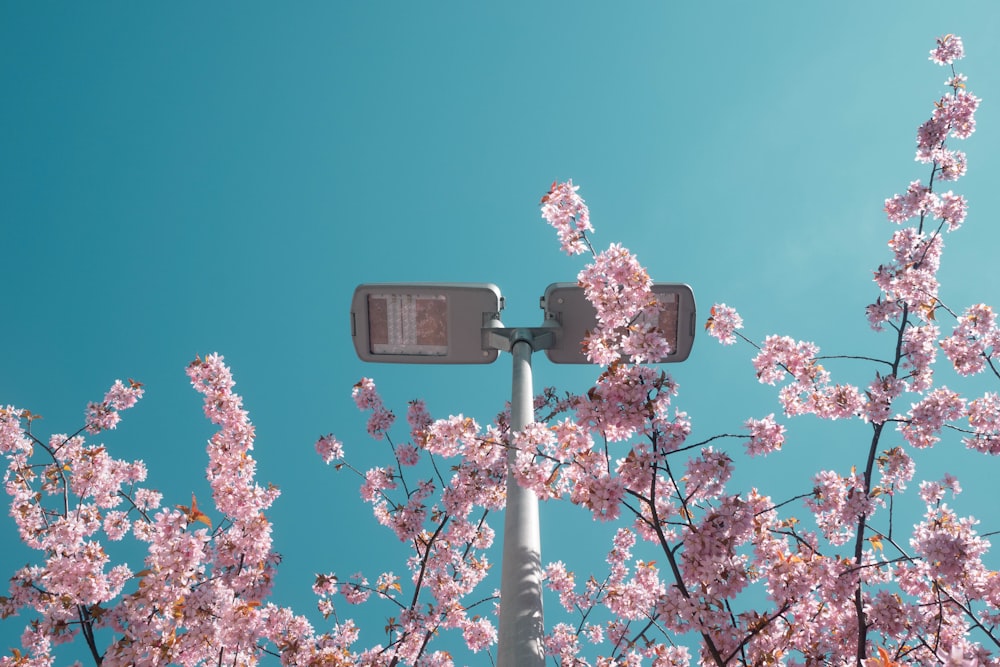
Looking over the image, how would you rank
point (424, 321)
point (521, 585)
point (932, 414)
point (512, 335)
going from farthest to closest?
point (424, 321)
point (512, 335)
point (932, 414)
point (521, 585)

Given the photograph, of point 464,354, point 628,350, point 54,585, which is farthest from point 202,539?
point 628,350

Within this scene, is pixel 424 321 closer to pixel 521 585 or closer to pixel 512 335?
pixel 512 335

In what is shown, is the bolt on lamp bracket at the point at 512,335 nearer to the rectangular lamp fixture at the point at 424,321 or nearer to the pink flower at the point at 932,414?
the rectangular lamp fixture at the point at 424,321

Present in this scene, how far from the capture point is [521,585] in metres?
3.04

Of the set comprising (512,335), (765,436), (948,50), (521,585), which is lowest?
(521,585)

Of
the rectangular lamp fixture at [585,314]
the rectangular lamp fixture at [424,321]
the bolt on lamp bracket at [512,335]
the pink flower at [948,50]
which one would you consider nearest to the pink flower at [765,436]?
the rectangular lamp fixture at [585,314]

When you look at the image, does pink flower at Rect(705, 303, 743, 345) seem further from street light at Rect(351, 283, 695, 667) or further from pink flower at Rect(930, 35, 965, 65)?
pink flower at Rect(930, 35, 965, 65)

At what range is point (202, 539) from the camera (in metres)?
4.27

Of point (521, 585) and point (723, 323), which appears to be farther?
point (723, 323)

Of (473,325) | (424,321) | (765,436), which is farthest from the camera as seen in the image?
(424,321)

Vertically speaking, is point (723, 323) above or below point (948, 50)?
below

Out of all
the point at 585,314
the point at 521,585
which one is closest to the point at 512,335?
the point at 585,314

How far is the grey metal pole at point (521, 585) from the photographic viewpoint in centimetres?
282

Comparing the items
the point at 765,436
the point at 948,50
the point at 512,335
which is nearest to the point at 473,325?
the point at 512,335
